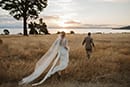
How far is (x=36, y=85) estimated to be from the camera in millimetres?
13906

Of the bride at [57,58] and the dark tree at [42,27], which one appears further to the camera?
the dark tree at [42,27]

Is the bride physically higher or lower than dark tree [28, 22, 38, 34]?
higher

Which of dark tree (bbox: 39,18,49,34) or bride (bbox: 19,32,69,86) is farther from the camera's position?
dark tree (bbox: 39,18,49,34)

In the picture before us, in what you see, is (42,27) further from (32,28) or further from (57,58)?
(57,58)

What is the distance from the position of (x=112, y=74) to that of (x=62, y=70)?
2356 millimetres

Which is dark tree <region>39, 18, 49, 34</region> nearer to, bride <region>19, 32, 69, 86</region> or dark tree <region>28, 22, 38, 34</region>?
dark tree <region>28, 22, 38, 34</region>

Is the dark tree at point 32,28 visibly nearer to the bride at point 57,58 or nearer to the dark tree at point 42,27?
the dark tree at point 42,27

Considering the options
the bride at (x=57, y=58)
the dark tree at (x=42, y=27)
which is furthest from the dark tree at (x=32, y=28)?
the bride at (x=57, y=58)

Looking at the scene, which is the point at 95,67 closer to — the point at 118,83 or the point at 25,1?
the point at 118,83

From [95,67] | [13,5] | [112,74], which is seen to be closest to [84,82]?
[112,74]

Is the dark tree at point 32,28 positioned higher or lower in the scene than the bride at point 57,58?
lower

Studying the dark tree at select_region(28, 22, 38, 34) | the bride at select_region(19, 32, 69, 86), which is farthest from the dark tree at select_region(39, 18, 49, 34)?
the bride at select_region(19, 32, 69, 86)

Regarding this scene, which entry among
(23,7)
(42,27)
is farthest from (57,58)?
(42,27)

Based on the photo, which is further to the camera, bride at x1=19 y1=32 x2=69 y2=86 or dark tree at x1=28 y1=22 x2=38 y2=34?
dark tree at x1=28 y1=22 x2=38 y2=34
